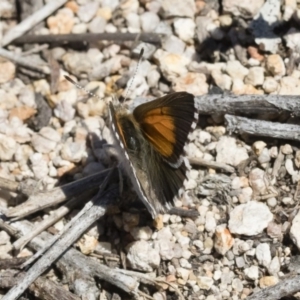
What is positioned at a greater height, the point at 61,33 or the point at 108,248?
the point at 61,33

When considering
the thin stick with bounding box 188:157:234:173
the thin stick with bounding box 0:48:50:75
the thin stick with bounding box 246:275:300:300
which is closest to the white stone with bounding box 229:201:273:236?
the thin stick with bounding box 188:157:234:173

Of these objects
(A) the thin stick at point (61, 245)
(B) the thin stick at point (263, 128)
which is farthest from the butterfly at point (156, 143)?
(B) the thin stick at point (263, 128)

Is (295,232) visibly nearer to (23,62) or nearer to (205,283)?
(205,283)

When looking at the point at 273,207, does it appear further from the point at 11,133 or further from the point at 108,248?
the point at 11,133

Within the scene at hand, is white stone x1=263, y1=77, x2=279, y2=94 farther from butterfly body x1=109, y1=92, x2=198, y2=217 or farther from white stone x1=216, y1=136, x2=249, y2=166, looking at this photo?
butterfly body x1=109, y1=92, x2=198, y2=217

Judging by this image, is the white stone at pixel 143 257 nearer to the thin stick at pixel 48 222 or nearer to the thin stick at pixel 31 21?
the thin stick at pixel 48 222

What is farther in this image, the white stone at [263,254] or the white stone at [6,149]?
the white stone at [6,149]

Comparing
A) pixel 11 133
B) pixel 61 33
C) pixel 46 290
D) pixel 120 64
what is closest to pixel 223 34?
pixel 120 64
